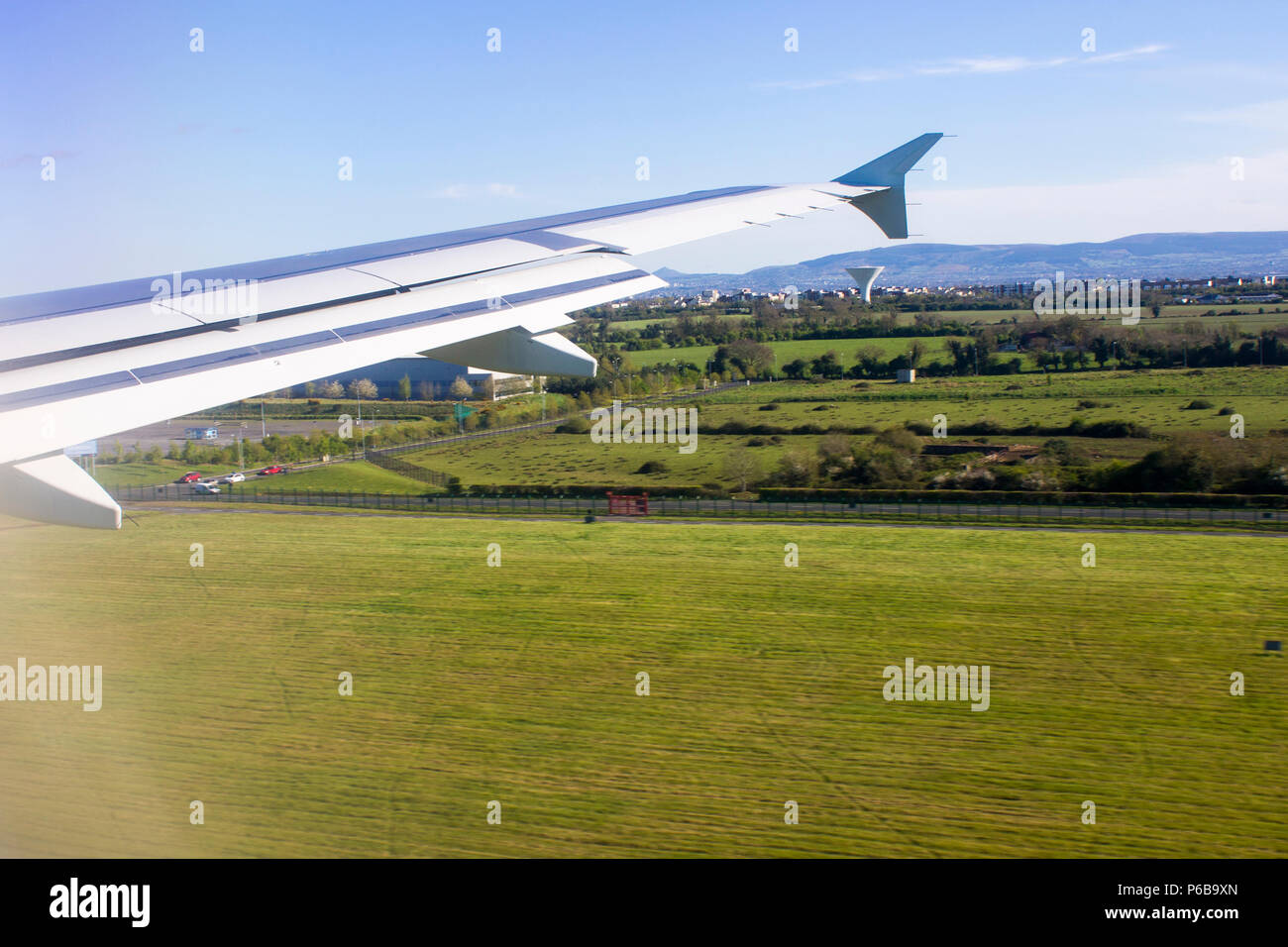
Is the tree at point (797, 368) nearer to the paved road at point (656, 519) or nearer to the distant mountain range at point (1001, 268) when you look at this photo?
the paved road at point (656, 519)

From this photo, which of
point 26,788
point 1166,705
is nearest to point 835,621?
point 1166,705

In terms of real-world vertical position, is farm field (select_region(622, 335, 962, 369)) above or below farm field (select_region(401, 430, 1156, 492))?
above

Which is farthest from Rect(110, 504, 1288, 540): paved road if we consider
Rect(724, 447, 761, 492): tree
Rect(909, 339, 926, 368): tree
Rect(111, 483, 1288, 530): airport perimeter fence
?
Rect(909, 339, 926, 368): tree

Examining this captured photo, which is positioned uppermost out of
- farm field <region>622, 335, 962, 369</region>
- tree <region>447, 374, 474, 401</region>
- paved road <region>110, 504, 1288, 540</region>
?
farm field <region>622, 335, 962, 369</region>

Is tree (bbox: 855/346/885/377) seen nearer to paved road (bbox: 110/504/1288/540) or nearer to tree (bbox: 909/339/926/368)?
tree (bbox: 909/339/926/368)

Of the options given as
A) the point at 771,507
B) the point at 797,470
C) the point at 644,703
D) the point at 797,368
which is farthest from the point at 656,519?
the point at 797,368

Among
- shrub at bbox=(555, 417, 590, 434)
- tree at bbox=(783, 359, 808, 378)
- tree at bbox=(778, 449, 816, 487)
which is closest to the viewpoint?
tree at bbox=(778, 449, 816, 487)
